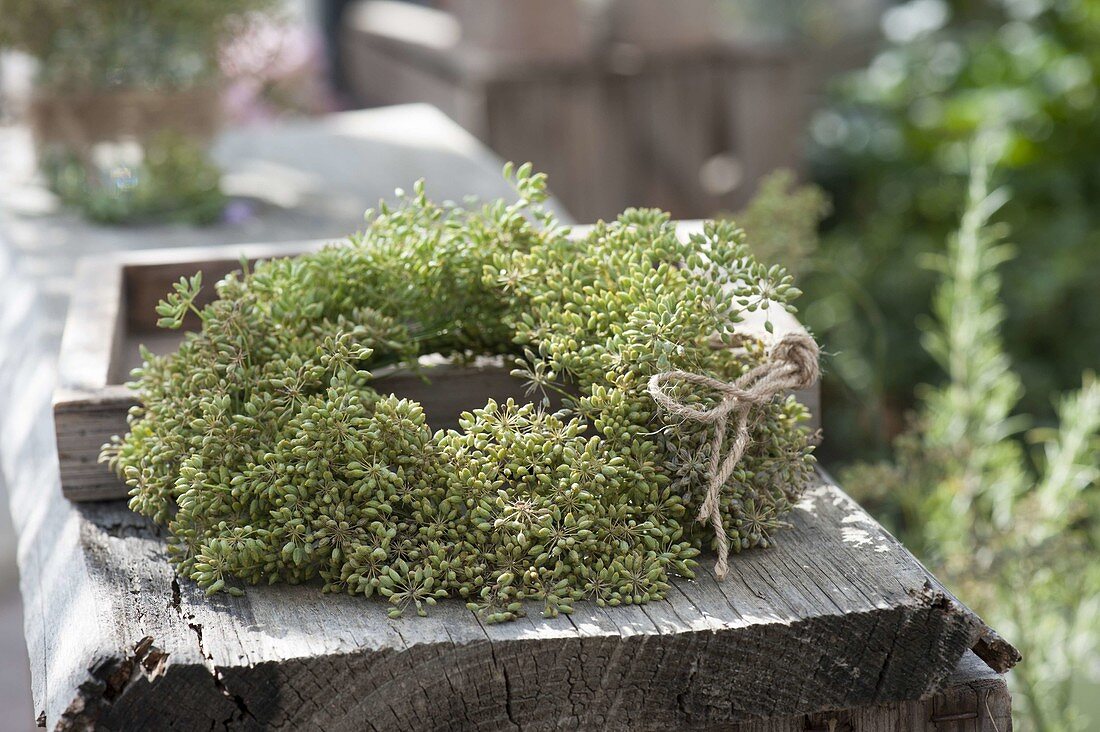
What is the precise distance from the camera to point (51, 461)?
1.31 metres

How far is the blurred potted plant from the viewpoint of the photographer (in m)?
2.29

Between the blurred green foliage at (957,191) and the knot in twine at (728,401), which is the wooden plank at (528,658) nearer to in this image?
the knot in twine at (728,401)

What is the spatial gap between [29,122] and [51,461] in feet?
4.53

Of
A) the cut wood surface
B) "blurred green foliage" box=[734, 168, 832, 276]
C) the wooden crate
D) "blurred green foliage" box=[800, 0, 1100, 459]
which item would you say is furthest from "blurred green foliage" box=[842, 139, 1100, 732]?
"blurred green foliage" box=[800, 0, 1100, 459]

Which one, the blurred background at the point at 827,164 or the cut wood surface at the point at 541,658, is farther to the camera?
the blurred background at the point at 827,164

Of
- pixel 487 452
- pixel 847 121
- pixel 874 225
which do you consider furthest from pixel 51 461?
pixel 847 121

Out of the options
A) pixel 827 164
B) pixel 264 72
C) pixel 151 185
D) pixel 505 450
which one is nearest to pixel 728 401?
pixel 505 450

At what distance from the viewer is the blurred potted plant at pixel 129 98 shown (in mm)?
2295

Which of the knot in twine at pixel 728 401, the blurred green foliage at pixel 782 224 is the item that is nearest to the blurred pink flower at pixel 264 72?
the blurred green foliage at pixel 782 224

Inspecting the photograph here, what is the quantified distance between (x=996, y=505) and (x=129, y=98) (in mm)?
1781

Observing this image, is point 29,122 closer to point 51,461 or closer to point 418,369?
point 51,461

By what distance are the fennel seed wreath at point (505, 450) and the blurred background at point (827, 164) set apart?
0.59 m

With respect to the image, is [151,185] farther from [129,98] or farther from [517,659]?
[517,659]

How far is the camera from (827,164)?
15.5ft
